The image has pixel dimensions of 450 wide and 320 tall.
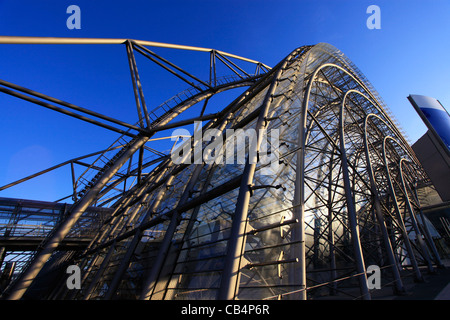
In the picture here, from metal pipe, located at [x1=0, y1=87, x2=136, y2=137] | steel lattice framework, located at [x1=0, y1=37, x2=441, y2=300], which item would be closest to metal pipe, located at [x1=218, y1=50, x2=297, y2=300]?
steel lattice framework, located at [x1=0, y1=37, x2=441, y2=300]

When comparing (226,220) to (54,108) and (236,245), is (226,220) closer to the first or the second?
(236,245)

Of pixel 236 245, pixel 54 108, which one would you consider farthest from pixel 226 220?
Result: pixel 54 108

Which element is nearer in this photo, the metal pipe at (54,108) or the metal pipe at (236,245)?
the metal pipe at (236,245)

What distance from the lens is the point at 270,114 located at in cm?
1041

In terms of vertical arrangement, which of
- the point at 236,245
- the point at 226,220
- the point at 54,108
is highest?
the point at 54,108

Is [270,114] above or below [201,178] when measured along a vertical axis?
above

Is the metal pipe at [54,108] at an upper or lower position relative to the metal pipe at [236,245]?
upper

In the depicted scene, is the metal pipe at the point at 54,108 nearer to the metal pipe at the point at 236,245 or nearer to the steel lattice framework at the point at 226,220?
the steel lattice framework at the point at 226,220

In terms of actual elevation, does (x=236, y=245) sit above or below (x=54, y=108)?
below

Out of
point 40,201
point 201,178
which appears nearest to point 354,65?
point 201,178

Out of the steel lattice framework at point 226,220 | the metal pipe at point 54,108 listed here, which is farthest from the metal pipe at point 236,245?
the metal pipe at point 54,108
